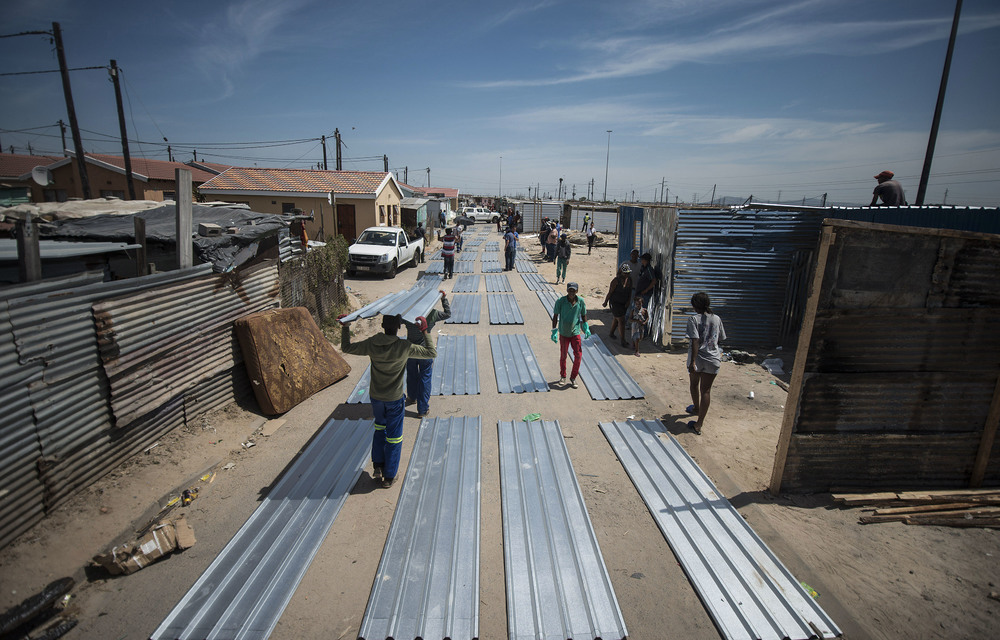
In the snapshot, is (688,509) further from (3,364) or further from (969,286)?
(3,364)

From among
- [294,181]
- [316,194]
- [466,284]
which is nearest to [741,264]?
[466,284]

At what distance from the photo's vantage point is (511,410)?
666cm

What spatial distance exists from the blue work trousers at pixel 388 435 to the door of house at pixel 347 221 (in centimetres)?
2092

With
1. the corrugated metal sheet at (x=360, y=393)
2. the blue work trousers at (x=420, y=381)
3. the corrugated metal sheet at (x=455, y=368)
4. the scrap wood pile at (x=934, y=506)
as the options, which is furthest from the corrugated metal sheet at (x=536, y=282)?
the scrap wood pile at (x=934, y=506)

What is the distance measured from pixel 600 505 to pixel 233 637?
3.15m

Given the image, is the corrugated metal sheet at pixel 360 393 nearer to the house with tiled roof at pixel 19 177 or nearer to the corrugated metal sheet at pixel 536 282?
the corrugated metal sheet at pixel 536 282

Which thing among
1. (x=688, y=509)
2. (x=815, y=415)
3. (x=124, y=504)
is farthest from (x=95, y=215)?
(x=815, y=415)

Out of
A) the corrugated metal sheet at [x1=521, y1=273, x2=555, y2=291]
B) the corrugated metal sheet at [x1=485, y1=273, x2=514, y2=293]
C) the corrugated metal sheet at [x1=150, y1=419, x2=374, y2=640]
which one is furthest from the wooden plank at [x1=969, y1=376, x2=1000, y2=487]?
the corrugated metal sheet at [x1=485, y1=273, x2=514, y2=293]

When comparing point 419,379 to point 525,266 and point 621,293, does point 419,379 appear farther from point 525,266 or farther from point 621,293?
point 525,266

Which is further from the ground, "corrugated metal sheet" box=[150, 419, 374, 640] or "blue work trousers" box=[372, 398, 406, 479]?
"blue work trousers" box=[372, 398, 406, 479]

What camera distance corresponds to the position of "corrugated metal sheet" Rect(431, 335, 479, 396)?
7.36 m

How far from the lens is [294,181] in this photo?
2361 centimetres

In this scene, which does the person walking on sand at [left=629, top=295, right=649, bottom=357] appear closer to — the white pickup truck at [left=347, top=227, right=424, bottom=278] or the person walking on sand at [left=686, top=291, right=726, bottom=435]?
the person walking on sand at [left=686, top=291, right=726, bottom=435]

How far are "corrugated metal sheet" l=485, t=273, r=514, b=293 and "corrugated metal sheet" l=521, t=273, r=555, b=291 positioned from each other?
2.38 ft
